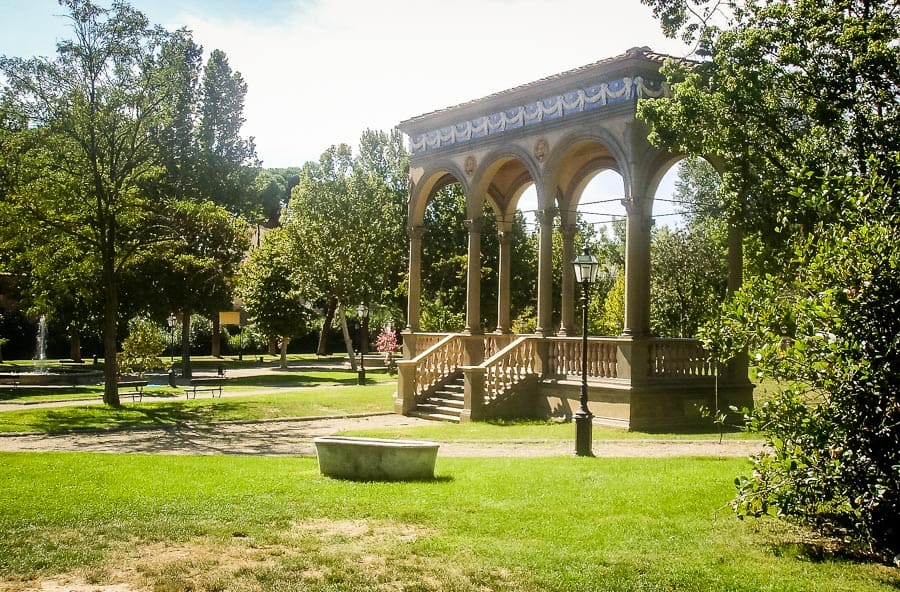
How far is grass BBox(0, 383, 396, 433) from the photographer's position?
20000mm

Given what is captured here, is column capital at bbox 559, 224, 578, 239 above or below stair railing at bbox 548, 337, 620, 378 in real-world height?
above

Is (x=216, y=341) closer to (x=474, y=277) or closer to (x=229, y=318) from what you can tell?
(x=229, y=318)

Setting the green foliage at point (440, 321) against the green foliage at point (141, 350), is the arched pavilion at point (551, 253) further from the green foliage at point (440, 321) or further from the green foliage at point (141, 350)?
the green foliage at point (141, 350)

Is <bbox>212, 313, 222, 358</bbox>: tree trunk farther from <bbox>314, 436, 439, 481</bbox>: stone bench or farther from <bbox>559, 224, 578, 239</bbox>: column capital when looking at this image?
<bbox>314, 436, 439, 481</bbox>: stone bench

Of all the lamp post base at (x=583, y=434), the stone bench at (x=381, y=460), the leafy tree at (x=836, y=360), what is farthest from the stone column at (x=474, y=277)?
the leafy tree at (x=836, y=360)

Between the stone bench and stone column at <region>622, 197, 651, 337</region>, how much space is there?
8.36 m

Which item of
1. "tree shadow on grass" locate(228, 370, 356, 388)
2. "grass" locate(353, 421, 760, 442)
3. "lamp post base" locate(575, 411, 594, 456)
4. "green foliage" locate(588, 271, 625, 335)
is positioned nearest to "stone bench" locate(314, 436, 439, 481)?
"lamp post base" locate(575, 411, 594, 456)

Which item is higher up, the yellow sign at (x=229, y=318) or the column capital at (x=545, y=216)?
the column capital at (x=545, y=216)

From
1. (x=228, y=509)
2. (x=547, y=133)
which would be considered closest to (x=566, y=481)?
(x=228, y=509)

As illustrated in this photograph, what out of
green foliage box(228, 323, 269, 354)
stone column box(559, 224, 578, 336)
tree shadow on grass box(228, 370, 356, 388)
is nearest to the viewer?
stone column box(559, 224, 578, 336)

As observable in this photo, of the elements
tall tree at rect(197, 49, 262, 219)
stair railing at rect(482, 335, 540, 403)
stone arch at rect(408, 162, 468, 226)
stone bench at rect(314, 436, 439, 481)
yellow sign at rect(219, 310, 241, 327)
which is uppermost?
tall tree at rect(197, 49, 262, 219)

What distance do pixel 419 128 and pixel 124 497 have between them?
16.2m

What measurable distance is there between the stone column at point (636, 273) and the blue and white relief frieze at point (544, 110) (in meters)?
2.41

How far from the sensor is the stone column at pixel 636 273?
18.4 metres
